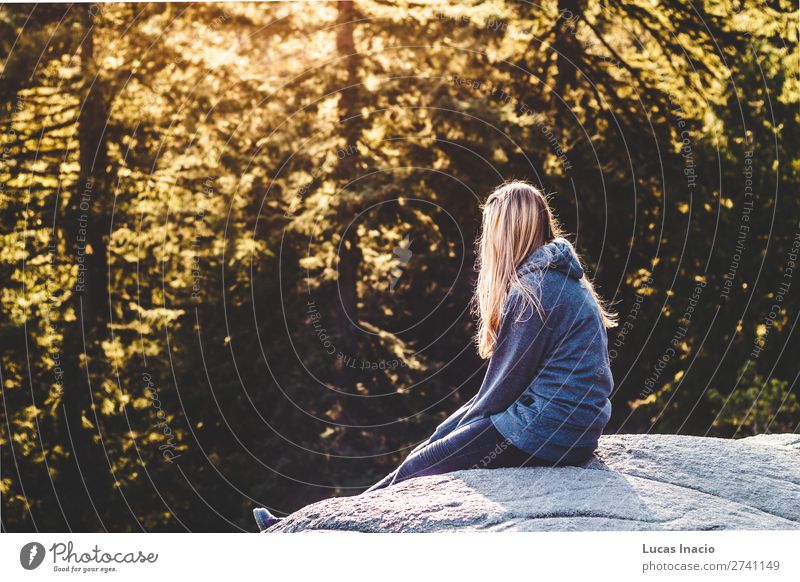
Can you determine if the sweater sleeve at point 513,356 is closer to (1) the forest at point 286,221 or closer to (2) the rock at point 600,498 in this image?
(2) the rock at point 600,498

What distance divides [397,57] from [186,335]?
15.8ft

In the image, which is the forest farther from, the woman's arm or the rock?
the woman's arm

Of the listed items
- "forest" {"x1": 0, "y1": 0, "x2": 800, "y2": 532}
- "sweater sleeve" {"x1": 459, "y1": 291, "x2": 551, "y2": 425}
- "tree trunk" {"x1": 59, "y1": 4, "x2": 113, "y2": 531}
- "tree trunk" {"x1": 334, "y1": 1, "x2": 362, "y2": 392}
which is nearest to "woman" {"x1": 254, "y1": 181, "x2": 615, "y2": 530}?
"sweater sleeve" {"x1": 459, "y1": 291, "x2": 551, "y2": 425}

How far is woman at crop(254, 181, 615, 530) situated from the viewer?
4.83m

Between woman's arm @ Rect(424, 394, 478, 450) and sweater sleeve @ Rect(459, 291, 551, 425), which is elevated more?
sweater sleeve @ Rect(459, 291, 551, 425)

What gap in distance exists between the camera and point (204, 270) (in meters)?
12.6

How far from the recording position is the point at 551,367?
16.0 ft

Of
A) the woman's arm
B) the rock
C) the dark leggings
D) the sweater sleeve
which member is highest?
the sweater sleeve

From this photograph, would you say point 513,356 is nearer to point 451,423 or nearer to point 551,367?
point 551,367

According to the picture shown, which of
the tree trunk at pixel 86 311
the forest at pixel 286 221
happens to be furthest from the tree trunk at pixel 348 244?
the tree trunk at pixel 86 311

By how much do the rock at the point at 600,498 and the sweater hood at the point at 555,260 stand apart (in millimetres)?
1099

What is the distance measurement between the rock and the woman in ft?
0.45

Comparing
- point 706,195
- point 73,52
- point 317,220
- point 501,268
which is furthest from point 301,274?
point 501,268

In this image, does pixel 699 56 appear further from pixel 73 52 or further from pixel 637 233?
pixel 73 52
